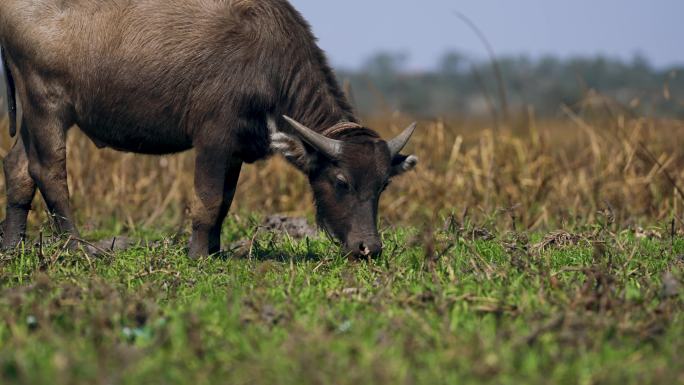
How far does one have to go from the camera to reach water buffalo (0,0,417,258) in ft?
20.9

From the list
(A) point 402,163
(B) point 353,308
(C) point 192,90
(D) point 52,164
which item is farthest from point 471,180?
(B) point 353,308

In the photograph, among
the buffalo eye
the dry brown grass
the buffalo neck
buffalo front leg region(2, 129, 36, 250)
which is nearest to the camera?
the buffalo eye

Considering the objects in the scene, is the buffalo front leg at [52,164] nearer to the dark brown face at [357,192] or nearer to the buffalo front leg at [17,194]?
the buffalo front leg at [17,194]

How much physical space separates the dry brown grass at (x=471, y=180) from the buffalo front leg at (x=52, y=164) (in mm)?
1968

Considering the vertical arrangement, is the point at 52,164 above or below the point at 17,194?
above

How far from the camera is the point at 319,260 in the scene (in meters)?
6.03

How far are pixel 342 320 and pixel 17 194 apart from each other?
11.9 ft

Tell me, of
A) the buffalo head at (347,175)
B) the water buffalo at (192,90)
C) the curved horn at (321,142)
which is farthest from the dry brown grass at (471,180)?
the curved horn at (321,142)

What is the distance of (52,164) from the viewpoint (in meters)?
6.62

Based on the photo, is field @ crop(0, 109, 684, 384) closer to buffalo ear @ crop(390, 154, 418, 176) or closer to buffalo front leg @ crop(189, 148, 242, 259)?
buffalo front leg @ crop(189, 148, 242, 259)

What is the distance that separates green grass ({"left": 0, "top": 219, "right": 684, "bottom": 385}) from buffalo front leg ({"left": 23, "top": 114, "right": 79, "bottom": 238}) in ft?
2.26

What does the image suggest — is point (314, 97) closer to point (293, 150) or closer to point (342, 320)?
Result: point (293, 150)

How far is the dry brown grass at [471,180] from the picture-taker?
9125 mm

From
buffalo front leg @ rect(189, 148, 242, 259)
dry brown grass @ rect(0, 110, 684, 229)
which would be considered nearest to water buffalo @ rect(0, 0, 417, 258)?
buffalo front leg @ rect(189, 148, 242, 259)
